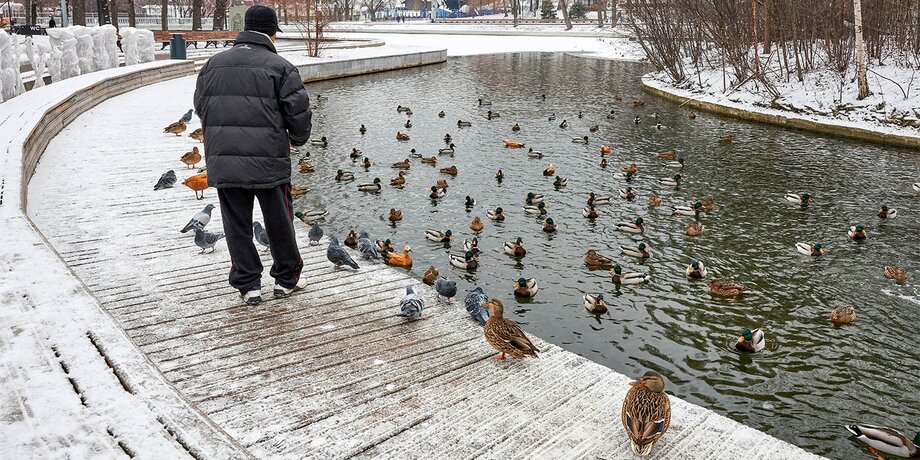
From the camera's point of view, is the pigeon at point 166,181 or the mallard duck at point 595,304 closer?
the mallard duck at point 595,304

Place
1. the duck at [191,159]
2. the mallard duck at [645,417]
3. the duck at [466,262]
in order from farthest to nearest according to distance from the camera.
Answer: the duck at [191,159]
the duck at [466,262]
the mallard duck at [645,417]

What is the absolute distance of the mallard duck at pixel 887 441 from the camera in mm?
6633

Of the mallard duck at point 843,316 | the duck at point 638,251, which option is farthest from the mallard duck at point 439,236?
the mallard duck at point 843,316

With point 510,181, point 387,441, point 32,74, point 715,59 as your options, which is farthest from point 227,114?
point 715,59

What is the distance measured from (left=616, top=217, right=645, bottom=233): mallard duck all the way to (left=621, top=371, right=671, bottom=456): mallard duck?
8646 millimetres

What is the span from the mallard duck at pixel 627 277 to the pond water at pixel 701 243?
204mm

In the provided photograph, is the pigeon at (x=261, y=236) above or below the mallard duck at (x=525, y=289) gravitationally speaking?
above

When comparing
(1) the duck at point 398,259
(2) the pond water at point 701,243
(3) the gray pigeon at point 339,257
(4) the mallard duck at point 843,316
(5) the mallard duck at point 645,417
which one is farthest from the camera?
(1) the duck at point 398,259

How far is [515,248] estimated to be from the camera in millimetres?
12320

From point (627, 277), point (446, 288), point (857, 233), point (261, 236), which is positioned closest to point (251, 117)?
point (446, 288)

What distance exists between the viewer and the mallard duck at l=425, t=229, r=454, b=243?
43.0 feet

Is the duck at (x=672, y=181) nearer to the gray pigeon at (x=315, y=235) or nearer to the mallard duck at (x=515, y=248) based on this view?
the mallard duck at (x=515, y=248)

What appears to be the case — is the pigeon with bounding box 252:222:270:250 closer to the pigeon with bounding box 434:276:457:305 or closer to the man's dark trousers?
the man's dark trousers

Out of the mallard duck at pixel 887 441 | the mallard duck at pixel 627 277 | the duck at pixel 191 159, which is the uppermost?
the duck at pixel 191 159
